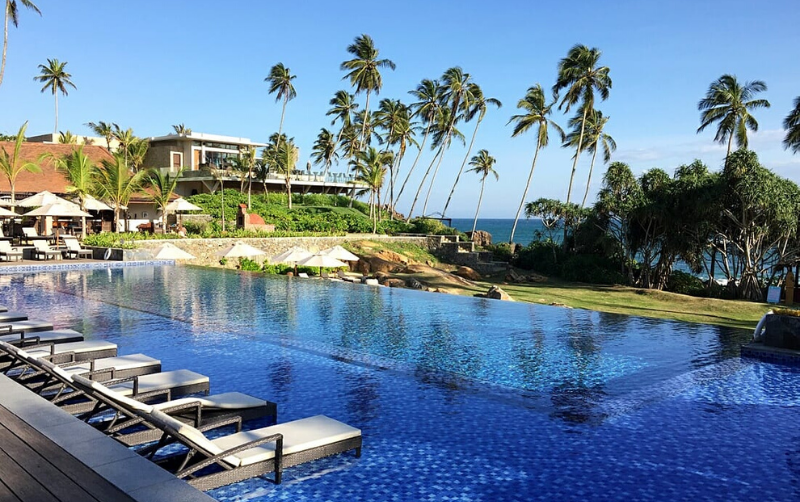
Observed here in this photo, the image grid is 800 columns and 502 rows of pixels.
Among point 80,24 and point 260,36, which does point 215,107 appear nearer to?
point 260,36

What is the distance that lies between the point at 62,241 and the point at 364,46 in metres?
29.4

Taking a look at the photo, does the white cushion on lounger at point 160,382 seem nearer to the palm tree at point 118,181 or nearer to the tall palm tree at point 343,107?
the palm tree at point 118,181

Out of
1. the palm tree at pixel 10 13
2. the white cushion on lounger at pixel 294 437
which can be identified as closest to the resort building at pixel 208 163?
the palm tree at pixel 10 13

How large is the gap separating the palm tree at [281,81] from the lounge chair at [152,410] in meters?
48.6

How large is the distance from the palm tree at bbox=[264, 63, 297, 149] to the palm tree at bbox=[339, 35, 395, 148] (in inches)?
Answer: 217

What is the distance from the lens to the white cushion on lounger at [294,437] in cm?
427

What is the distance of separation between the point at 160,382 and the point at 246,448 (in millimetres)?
2368

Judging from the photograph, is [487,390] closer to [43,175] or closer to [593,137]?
[43,175]

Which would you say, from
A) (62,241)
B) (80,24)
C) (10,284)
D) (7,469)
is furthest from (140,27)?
(7,469)

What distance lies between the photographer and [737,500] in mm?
4309

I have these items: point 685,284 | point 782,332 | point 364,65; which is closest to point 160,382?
point 782,332

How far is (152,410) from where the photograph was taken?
441 cm

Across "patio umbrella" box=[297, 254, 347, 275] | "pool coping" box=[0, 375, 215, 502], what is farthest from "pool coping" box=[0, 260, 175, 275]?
"pool coping" box=[0, 375, 215, 502]

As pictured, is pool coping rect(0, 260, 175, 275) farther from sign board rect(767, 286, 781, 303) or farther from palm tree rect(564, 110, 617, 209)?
palm tree rect(564, 110, 617, 209)
